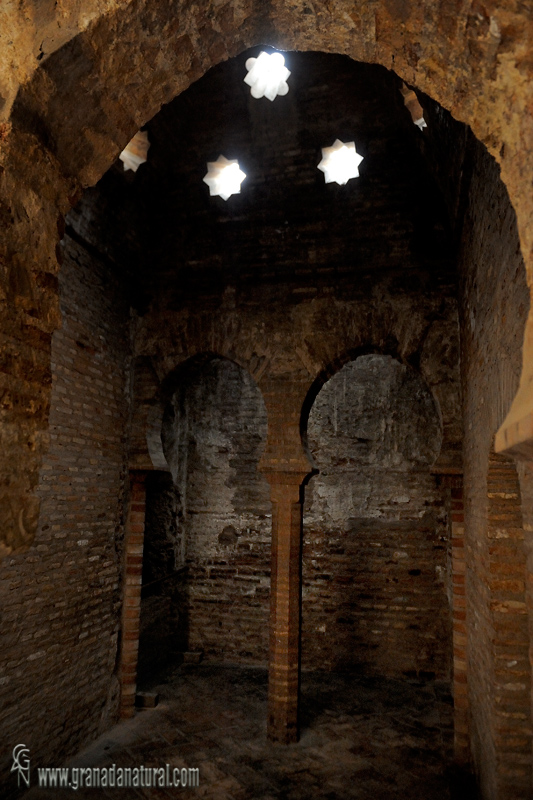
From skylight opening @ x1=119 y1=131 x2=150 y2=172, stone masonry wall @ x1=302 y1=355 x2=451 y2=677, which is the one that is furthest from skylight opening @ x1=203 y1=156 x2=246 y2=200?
stone masonry wall @ x1=302 y1=355 x2=451 y2=677

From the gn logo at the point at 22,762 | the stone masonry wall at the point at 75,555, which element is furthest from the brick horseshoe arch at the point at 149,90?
the gn logo at the point at 22,762

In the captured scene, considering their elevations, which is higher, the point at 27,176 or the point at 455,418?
the point at 27,176

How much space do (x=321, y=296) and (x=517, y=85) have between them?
462cm

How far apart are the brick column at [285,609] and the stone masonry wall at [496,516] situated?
1.97 m

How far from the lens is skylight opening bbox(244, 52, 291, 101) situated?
6.37 metres

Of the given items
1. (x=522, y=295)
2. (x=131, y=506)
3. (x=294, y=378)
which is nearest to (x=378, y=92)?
(x=294, y=378)

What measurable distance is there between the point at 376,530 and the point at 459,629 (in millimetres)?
2924

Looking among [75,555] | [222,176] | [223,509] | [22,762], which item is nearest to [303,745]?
[22,762]

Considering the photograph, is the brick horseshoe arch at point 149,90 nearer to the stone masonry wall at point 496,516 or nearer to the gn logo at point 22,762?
the stone masonry wall at point 496,516

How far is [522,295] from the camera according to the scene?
2844 millimetres

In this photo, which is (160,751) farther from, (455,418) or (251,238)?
(251,238)

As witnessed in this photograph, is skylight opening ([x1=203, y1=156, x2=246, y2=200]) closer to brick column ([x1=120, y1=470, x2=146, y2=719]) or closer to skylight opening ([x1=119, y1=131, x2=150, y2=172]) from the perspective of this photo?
skylight opening ([x1=119, y1=131, x2=150, y2=172])

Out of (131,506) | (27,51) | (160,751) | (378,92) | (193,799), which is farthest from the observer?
(131,506)

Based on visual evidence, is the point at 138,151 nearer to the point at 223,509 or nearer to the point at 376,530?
the point at 223,509
